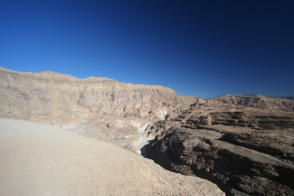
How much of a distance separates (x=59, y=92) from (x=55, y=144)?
50.5 m

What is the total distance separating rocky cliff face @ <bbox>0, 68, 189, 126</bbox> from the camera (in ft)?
125

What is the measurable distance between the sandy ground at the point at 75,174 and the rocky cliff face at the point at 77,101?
33.9 m

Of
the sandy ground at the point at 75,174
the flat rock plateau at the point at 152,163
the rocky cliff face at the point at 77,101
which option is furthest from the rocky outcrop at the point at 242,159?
the rocky cliff face at the point at 77,101

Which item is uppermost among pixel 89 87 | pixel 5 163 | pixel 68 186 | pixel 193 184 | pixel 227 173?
pixel 89 87

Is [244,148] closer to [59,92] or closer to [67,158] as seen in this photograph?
[67,158]

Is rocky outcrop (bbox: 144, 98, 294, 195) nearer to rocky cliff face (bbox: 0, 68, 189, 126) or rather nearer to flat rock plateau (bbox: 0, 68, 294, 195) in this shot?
flat rock plateau (bbox: 0, 68, 294, 195)

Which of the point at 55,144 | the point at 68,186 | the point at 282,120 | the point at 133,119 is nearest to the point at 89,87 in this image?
the point at 133,119

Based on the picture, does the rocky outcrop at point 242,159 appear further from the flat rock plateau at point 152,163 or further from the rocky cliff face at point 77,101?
the rocky cliff face at point 77,101

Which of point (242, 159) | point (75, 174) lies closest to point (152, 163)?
point (75, 174)

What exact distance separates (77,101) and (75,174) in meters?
51.6

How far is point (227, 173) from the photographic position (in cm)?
1206

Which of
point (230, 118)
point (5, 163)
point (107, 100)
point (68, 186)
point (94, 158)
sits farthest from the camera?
point (107, 100)

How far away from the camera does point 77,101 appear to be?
51781 millimetres

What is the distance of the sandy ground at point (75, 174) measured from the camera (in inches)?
226
